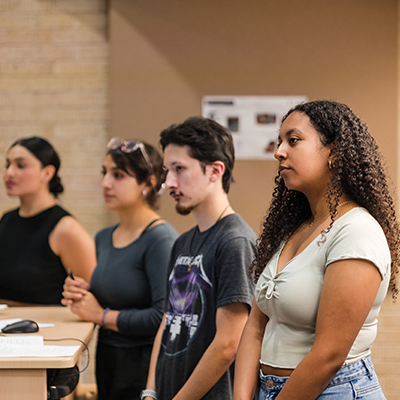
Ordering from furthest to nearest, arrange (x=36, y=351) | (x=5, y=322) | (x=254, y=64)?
(x=254, y=64) → (x=5, y=322) → (x=36, y=351)

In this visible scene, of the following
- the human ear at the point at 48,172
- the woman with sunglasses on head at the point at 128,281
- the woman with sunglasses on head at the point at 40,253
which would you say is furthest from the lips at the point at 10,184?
the woman with sunglasses on head at the point at 128,281

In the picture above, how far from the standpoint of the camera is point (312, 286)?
1070 mm

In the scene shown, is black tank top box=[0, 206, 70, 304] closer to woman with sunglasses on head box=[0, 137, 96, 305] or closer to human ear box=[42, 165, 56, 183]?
woman with sunglasses on head box=[0, 137, 96, 305]

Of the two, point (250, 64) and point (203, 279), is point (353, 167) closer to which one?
point (203, 279)

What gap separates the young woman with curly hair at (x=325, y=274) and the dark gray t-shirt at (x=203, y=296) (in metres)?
0.16

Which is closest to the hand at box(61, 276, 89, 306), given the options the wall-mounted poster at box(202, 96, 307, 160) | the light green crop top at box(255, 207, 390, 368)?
the light green crop top at box(255, 207, 390, 368)

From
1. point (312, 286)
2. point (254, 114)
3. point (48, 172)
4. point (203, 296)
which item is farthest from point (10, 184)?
point (312, 286)

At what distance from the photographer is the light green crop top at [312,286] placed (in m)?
1.02

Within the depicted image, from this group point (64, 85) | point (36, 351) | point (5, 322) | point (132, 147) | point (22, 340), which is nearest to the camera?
point (36, 351)

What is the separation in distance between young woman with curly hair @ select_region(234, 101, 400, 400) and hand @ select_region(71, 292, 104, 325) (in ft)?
3.23

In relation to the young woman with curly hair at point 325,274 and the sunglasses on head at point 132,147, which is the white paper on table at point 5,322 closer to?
the sunglasses on head at point 132,147

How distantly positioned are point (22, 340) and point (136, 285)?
0.51 metres

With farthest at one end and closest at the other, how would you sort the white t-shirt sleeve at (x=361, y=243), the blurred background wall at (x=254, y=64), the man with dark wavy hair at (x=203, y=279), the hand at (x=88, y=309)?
the blurred background wall at (x=254, y=64) → the hand at (x=88, y=309) → the man with dark wavy hair at (x=203, y=279) → the white t-shirt sleeve at (x=361, y=243)

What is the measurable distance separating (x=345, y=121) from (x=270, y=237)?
1.29 ft
